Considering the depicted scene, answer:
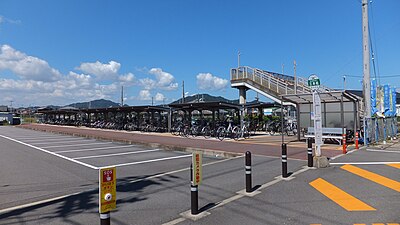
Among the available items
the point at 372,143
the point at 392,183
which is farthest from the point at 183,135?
the point at 392,183

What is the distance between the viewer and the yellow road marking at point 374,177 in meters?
6.05

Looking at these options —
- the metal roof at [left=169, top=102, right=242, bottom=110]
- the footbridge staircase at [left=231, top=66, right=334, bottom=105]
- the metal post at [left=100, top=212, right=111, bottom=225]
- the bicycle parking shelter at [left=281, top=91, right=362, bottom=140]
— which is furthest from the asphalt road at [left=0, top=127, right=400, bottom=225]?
the footbridge staircase at [left=231, top=66, right=334, bottom=105]

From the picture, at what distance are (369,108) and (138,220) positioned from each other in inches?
568

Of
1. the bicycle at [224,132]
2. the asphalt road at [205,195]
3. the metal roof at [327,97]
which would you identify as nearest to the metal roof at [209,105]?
the bicycle at [224,132]

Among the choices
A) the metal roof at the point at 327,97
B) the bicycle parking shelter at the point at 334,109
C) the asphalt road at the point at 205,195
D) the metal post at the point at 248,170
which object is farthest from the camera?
the bicycle parking shelter at the point at 334,109

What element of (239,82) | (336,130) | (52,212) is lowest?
(52,212)

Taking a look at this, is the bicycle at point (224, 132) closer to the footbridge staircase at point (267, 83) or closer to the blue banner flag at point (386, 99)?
the footbridge staircase at point (267, 83)

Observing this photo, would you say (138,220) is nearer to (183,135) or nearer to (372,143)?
(372,143)

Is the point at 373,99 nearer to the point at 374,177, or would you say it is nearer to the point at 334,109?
the point at 334,109

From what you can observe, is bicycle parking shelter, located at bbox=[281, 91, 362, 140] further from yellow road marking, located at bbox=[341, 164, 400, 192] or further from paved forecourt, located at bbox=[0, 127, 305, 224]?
paved forecourt, located at bbox=[0, 127, 305, 224]

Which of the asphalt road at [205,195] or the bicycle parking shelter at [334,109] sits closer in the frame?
the asphalt road at [205,195]

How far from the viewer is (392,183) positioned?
245 inches

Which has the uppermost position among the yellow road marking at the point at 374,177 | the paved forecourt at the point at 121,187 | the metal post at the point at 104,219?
the metal post at the point at 104,219

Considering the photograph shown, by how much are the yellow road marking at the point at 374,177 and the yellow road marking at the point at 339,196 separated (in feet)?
3.88
